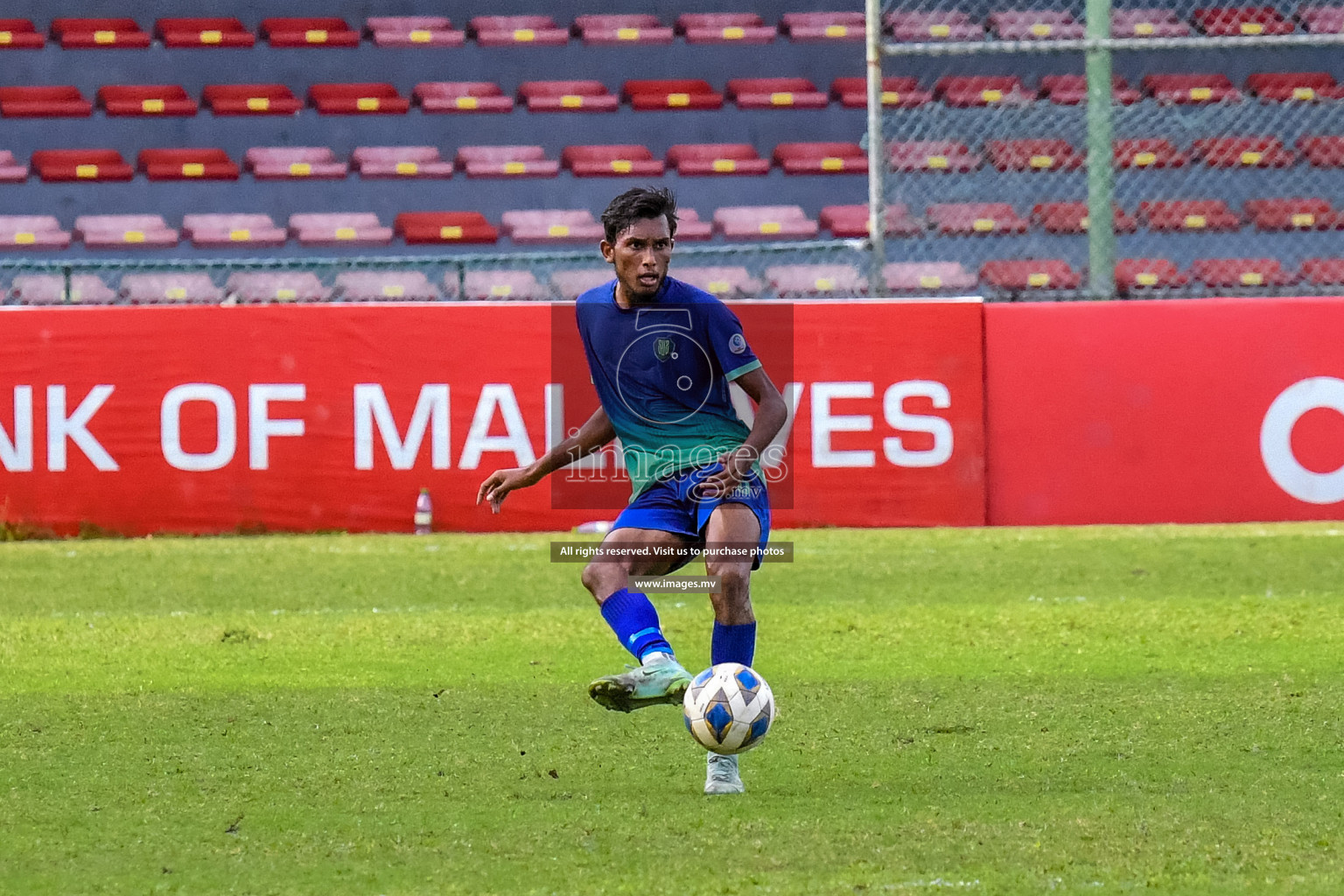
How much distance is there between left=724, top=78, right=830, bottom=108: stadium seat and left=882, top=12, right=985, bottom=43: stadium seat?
4.15ft

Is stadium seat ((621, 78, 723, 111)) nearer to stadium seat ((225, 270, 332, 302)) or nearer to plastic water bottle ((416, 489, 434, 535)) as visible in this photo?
stadium seat ((225, 270, 332, 302))

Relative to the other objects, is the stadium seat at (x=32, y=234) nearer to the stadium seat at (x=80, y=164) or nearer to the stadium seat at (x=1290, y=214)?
the stadium seat at (x=80, y=164)

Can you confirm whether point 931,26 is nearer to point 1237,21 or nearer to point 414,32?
point 1237,21

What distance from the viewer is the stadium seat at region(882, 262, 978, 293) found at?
12.6 meters

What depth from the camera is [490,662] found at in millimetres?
6871

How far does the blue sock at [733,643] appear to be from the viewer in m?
4.74

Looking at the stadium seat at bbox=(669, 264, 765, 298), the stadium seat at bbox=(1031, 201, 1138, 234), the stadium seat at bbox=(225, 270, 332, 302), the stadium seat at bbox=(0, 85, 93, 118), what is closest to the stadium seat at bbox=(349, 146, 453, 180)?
the stadium seat at bbox=(0, 85, 93, 118)

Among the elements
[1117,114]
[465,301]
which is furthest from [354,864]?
[1117,114]

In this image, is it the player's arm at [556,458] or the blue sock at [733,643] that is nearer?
the blue sock at [733,643]

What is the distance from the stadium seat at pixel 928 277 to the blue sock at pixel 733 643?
7.68 meters

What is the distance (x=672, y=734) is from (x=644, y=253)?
61.7 inches

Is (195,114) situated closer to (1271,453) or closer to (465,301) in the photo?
(465,301)

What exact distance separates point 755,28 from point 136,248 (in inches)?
262

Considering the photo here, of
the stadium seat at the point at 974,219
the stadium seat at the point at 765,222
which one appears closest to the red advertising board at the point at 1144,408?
the stadium seat at the point at 974,219
